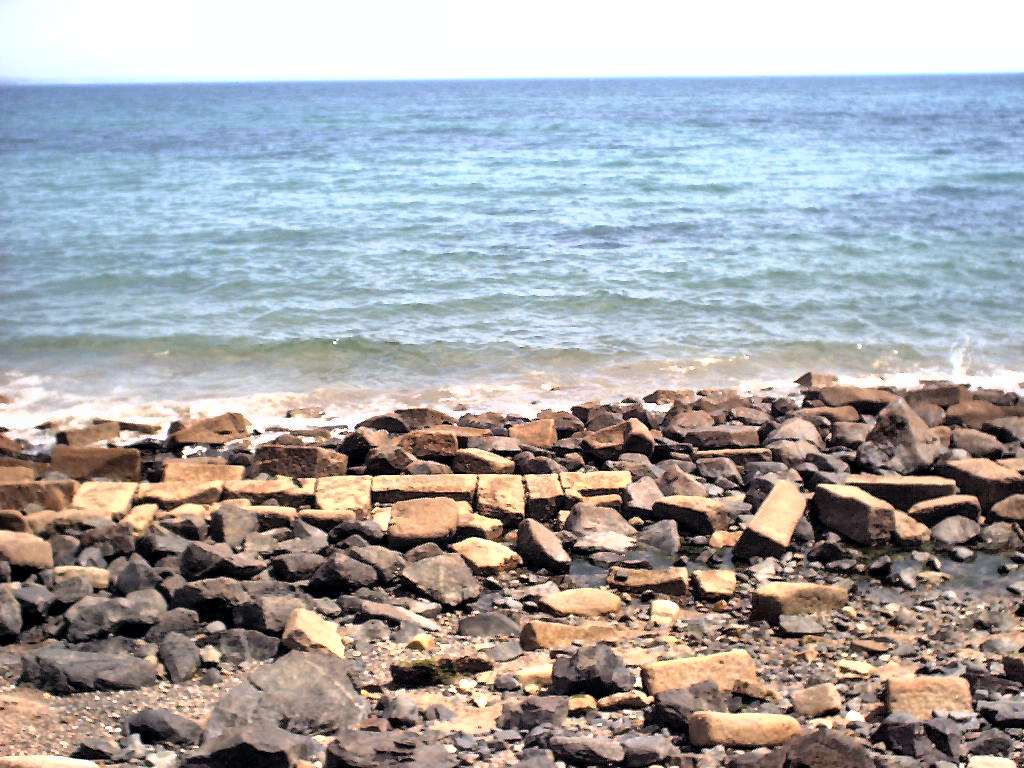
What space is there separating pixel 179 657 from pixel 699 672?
2.79 m

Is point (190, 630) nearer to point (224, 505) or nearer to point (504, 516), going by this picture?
point (224, 505)

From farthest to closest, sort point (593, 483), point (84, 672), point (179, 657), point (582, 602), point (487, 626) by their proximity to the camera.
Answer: point (593, 483) → point (582, 602) → point (487, 626) → point (179, 657) → point (84, 672)

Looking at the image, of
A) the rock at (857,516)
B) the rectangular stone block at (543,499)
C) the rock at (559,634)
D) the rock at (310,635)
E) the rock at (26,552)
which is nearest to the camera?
the rock at (310,635)

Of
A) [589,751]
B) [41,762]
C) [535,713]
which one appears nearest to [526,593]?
[535,713]

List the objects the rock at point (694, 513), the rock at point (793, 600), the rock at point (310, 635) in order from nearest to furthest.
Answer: the rock at point (310, 635), the rock at point (793, 600), the rock at point (694, 513)

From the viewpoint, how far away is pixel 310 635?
6070mm

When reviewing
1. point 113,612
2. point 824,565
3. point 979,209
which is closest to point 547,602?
point 824,565

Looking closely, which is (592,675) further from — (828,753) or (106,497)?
(106,497)

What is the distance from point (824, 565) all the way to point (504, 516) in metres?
2.30

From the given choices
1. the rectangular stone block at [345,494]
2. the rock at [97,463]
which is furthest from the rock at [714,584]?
the rock at [97,463]

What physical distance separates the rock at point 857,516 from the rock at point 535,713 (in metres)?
3.25

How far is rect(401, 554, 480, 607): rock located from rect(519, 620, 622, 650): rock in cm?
68

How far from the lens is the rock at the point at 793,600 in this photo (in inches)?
259

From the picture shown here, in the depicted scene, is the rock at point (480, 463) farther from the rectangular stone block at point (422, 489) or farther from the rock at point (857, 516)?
the rock at point (857, 516)
